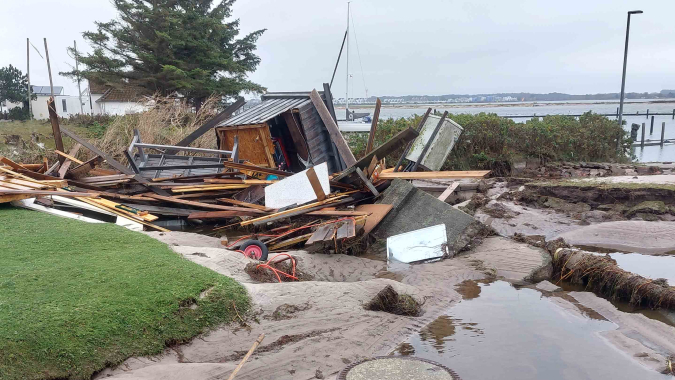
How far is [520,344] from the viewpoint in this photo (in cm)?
603

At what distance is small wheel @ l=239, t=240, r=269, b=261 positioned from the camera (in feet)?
28.3

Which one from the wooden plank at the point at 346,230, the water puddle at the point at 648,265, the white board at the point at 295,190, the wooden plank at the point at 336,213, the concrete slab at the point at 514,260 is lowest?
the water puddle at the point at 648,265

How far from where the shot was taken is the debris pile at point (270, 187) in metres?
10.0

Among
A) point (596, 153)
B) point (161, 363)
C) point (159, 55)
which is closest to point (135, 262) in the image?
point (161, 363)

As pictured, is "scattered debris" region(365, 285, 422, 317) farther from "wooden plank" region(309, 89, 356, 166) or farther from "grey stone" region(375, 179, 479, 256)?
"wooden plank" region(309, 89, 356, 166)

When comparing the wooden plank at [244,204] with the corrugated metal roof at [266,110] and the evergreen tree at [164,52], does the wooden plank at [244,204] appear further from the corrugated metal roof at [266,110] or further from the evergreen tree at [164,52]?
the evergreen tree at [164,52]

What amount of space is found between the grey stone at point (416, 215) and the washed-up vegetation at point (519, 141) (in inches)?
261

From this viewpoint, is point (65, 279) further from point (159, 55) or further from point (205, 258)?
point (159, 55)

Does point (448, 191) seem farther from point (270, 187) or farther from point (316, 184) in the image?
point (270, 187)

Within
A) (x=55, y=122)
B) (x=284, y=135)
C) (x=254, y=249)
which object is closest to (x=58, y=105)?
(x=55, y=122)

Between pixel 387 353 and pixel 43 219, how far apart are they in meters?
7.00

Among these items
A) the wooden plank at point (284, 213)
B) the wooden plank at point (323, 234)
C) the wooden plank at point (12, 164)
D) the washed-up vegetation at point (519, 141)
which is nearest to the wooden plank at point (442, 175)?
the wooden plank at point (284, 213)

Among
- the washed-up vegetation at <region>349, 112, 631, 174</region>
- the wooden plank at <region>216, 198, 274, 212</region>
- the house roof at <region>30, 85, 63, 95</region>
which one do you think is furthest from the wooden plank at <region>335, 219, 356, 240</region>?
the house roof at <region>30, 85, 63, 95</region>

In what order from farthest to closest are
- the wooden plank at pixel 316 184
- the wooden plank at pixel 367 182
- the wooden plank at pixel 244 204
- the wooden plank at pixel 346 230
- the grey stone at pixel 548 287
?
the wooden plank at pixel 244 204 → the wooden plank at pixel 367 182 → the wooden plank at pixel 316 184 → the wooden plank at pixel 346 230 → the grey stone at pixel 548 287
